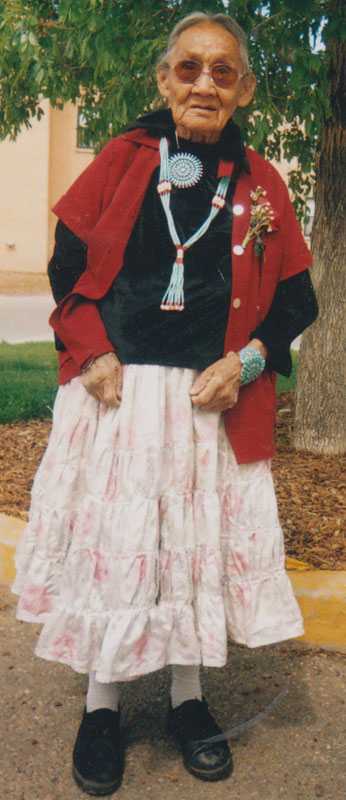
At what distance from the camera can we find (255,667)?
9.87 ft

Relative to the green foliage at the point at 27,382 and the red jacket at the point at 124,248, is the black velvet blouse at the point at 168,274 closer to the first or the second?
the red jacket at the point at 124,248

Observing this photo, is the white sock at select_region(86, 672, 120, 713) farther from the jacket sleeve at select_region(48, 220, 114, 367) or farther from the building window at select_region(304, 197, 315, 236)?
the building window at select_region(304, 197, 315, 236)

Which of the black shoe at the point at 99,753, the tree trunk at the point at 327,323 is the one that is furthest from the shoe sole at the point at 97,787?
the tree trunk at the point at 327,323

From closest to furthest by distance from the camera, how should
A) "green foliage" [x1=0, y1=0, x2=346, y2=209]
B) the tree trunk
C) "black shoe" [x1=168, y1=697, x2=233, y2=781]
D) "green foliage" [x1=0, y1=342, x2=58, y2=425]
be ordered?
"black shoe" [x1=168, y1=697, x2=233, y2=781] → "green foliage" [x1=0, y1=0, x2=346, y2=209] → the tree trunk → "green foliage" [x1=0, y1=342, x2=58, y2=425]

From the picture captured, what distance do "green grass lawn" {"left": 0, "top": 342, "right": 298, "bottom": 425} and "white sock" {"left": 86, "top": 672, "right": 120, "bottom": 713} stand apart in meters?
3.46

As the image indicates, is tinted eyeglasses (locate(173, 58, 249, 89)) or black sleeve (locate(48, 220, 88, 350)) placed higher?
tinted eyeglasses (locate(173, 58, 249, 89))

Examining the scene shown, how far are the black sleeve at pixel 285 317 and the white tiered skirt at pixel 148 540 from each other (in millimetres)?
248

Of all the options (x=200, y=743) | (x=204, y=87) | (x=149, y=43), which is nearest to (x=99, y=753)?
(x=200, y=743)

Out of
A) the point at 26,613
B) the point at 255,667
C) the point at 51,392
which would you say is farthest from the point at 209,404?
the point at 51,392

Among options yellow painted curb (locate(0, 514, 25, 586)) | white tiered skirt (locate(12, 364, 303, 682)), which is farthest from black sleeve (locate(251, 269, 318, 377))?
yellow painted curb (locate(0, 514, 25, 586))

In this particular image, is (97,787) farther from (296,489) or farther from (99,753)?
(296,489)

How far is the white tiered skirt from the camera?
217 centimetres

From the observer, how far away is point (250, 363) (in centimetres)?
226

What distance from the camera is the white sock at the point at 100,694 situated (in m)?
2.40
